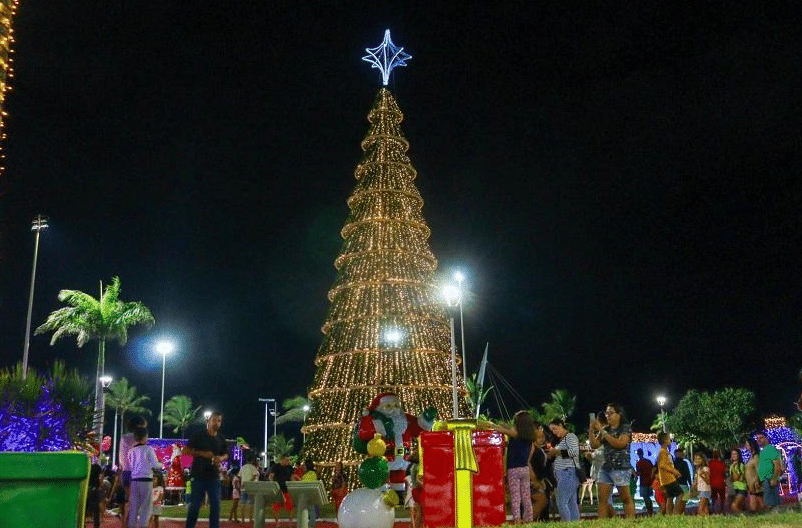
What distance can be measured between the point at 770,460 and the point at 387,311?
13155mm

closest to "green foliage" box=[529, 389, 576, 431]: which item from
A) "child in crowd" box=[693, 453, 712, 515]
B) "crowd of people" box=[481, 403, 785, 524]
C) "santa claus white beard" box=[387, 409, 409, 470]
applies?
"child in crowd" box=[693, 453, 712, 515]

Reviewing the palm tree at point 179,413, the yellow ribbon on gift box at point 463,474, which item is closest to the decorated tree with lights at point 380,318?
the yellow ribbon on gift box at point 463,474

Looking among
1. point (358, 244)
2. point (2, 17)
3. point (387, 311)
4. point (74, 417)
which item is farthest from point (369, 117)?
point (2, 17)

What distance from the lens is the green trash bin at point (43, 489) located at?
11.4 ft

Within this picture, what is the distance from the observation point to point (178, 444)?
28.0 meters

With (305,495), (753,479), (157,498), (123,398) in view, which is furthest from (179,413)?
(753,479)

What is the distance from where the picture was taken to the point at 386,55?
93.4ft

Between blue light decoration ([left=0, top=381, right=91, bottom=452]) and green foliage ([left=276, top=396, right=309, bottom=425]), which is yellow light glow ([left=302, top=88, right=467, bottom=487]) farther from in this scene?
green foliage ([left=276, top=396, right=309, bottom=425])

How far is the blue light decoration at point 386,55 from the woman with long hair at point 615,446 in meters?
21.9

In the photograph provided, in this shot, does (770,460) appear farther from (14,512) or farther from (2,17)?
(2,17)

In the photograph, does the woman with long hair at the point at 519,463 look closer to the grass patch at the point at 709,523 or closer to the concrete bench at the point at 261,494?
the grass patch at the point at 709,523

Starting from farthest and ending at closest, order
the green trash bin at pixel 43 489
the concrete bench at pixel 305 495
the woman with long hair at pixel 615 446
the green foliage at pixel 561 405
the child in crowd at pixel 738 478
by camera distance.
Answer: the green foliage at pixel 561 405 < the child in crowd at pixel 738 478 < the concrete bench at pixel 305 495 < the woman with long hair at pixel 615 446 < the green trash bin at pixel 43 489

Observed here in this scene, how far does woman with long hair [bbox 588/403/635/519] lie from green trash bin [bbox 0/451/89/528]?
6343 millimetres

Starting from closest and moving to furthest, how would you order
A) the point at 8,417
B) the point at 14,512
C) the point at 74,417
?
the point at 14,512, the point at 8,417, the point at 74,417
